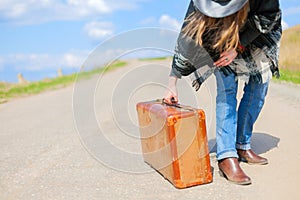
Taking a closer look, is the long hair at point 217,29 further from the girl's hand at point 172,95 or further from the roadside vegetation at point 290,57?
the roadside vegetation at point 290,57

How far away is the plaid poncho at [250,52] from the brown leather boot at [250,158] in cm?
60

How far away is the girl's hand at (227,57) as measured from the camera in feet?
9.43

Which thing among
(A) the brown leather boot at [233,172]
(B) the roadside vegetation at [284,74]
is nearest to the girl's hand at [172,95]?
(A) the brown leather boot at [233,172]

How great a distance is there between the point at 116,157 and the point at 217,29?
1749 mm

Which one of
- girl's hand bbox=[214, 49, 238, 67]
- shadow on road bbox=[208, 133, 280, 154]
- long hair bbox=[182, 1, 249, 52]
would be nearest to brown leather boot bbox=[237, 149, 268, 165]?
shadow on road bbox=[208, 133, 280, 154]

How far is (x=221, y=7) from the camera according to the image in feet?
8.44

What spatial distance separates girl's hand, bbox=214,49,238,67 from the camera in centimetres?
287

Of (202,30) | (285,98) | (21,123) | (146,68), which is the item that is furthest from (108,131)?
(285,98)

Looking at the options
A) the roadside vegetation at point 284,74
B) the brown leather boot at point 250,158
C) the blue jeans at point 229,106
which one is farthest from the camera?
the roadside vegetation at point 284,74

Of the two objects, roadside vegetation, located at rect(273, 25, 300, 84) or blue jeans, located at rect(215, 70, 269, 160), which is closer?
blue jeans, located at rect(215, 70, 269, 160)

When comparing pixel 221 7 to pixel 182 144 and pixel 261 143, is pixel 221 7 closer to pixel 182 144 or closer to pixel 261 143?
pixel 182 144

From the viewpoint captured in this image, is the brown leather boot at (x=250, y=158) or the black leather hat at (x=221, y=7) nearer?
the black leather hat at (x=221, y=7)

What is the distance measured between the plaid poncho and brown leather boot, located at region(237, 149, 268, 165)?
1.96 ft

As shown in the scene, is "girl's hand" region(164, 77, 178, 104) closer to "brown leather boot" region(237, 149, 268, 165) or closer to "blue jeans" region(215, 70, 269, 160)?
"blue jeans" region(215, 70, 269, 160)
